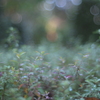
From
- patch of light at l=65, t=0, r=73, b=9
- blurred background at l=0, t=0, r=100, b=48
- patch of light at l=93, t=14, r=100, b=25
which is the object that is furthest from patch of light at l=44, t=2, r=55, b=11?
patch of light at l=93, t=14, r=100, b=25

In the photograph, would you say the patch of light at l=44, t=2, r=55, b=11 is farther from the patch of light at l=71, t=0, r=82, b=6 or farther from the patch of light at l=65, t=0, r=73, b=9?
the patch of light at l=71, t=0, r=82, b=6

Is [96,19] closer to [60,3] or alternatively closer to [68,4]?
[68,4]

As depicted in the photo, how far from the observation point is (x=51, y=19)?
12.1 m

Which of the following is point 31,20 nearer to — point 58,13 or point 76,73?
point 58,13

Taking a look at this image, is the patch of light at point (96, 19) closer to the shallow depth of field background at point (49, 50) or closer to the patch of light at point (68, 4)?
the shallow depth of field background at point (49, 50)

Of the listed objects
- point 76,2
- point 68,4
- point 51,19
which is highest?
point 51,19

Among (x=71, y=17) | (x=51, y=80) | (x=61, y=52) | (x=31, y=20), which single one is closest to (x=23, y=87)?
(x=51, y=80)

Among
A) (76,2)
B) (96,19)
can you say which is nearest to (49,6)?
(76,2)

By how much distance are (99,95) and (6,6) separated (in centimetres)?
753

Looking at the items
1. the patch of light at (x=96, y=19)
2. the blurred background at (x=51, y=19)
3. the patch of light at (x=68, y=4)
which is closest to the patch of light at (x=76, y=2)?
the blurred background at (x=51, y=19)

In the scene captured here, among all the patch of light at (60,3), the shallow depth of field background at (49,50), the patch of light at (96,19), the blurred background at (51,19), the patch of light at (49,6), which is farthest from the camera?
the patch of light at (49,6)

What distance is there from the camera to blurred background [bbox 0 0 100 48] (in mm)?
8008

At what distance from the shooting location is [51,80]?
215 centimetres

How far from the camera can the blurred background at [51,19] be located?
26.3 feet
